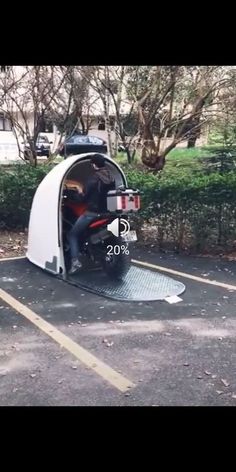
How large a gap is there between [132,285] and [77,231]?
1020 millimetres

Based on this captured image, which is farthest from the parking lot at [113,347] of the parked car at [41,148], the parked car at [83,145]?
the parked car at [83,145]

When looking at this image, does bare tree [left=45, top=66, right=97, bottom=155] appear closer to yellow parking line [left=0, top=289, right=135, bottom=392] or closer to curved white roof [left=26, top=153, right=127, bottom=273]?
curved white roof [left=26, top=153, right=127, bottom=273]

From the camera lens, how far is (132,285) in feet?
17.3

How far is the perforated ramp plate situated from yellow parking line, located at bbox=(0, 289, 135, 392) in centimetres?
90

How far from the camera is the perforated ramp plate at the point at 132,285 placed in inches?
193

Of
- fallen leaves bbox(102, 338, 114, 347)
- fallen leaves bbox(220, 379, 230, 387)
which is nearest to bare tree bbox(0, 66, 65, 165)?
fallen leaves bbox(102, 338, 114, 347)

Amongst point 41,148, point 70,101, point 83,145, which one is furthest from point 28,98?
point 83,145

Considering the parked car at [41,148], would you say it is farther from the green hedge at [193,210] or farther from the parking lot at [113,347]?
the parking lot at [113,347]

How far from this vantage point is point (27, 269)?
239 inches

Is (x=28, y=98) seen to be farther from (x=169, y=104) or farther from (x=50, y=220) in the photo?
(x=50, y=220)

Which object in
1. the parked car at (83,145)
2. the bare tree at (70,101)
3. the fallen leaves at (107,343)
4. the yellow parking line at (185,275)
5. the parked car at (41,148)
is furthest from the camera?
the parked car at (83,145)

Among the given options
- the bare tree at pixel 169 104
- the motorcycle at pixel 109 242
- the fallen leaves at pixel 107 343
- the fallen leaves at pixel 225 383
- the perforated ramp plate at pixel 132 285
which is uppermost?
the bare tree at pixel 169 104

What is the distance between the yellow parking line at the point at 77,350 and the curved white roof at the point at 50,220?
1.03 metres

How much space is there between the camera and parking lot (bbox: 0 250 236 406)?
9.57 ft
